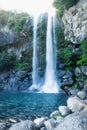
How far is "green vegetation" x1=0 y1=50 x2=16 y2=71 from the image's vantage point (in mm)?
38459

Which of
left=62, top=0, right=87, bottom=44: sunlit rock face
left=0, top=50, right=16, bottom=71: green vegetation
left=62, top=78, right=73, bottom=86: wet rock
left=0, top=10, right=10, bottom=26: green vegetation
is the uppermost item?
left=0, top=10, right=10, bottom=26: green vegetation

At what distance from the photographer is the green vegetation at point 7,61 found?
38459 mm

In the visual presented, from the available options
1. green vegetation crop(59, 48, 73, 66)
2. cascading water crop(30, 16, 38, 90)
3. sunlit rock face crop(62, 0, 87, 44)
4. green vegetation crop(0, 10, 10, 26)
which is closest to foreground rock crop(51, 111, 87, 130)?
sunlit rock face crop(62, 0, 87, 44)

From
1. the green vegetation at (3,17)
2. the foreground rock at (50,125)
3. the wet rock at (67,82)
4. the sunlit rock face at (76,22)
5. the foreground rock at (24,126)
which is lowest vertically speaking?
the foreground rock at (50,125)

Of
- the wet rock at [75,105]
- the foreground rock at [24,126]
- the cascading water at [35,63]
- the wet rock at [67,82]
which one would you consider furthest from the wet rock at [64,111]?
the cascading water at [35,63]

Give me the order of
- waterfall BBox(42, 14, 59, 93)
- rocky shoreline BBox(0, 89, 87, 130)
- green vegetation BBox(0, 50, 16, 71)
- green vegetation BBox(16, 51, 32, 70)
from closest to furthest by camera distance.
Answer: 1. rocky shoreline BBox(0, 89, 87, 130)
2. waterfall BBox(42, 14, 59, 93)
3. green vegetation BBox(16, 51, 32, 70)
4. green vegetation BBox(0, 50, 16, 71)

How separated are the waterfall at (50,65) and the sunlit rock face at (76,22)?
130 inches

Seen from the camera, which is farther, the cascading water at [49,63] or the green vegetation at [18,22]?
the green vegetation at [18,22]

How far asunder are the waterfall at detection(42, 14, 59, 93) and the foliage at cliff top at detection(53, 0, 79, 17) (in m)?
2.70

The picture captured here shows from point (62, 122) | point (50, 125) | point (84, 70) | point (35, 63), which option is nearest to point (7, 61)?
point (35, 63)

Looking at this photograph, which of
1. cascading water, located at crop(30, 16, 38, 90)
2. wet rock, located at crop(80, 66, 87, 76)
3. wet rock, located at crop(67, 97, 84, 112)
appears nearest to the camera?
wet rock, located at crop(67, 97, 84, 112)

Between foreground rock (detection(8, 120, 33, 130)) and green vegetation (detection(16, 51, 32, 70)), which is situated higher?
green vegetation (detection(16, 51, 32, 70))

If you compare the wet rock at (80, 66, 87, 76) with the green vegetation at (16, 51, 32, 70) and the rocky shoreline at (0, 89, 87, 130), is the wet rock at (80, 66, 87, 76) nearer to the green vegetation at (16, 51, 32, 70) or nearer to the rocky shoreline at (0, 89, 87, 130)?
the green vegetation at (16, 51, 32, 70)

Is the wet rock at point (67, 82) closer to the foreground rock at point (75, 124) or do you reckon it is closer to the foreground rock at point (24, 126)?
the foreground rock at point (24, 126)
